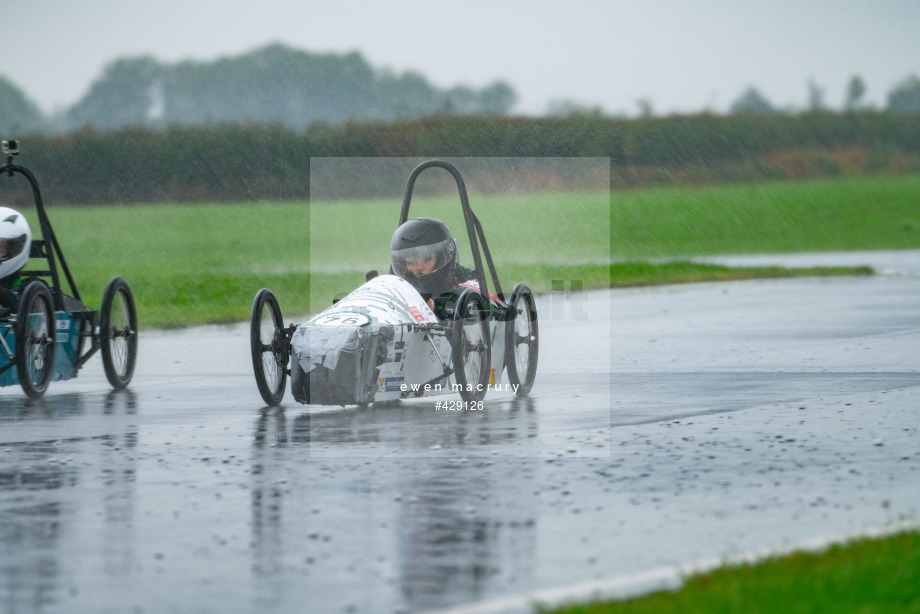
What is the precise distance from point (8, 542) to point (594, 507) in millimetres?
2798

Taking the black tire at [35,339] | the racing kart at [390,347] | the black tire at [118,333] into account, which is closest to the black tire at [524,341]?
the racing kart at [390,347]

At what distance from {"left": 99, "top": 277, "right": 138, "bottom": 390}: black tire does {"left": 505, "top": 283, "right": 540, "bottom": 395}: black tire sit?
3306 mm

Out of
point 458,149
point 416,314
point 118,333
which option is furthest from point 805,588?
point 458,149

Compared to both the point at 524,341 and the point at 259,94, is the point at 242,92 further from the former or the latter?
the point at 524,341

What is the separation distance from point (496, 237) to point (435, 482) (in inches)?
1269

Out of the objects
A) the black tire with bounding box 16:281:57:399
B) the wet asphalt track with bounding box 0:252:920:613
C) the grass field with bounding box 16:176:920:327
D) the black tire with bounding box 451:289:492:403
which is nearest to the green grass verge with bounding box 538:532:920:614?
the wet asphalt track with bounding box 0:252:920:613

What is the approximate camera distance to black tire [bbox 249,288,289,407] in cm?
1224

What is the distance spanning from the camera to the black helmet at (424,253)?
12.8m

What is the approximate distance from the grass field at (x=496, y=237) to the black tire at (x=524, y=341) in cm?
726

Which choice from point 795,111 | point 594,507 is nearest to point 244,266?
point 795,111

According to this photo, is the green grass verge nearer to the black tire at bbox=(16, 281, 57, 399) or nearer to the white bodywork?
the white bodywork

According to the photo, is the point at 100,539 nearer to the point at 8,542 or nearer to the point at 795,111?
the point at 8,542

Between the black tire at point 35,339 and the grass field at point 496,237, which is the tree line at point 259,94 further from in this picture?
the black tire at point 35,339

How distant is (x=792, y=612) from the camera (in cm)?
624
